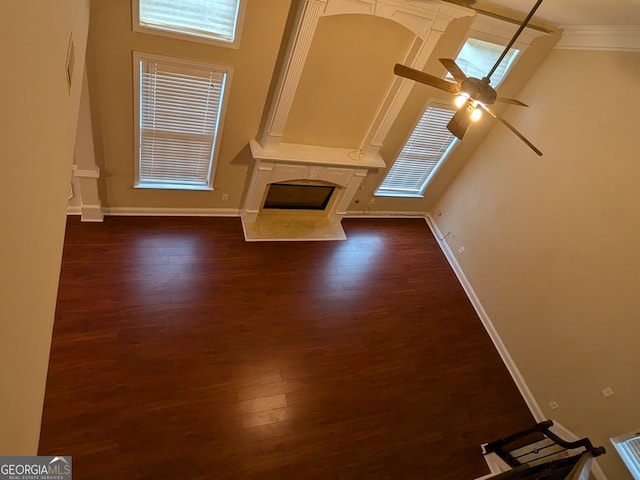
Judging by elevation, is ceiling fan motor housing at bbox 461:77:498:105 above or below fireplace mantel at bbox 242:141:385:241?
below

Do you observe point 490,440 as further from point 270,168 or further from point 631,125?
point 270,168

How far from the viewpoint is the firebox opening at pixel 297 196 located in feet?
17.1

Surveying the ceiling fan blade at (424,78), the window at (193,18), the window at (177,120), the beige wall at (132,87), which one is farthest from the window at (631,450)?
the window at (193,18)

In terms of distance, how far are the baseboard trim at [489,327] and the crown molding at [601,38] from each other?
2.97 m

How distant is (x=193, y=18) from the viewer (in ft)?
11.1

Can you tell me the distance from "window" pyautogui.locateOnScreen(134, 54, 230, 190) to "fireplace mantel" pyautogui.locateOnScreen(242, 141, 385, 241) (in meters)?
0.58

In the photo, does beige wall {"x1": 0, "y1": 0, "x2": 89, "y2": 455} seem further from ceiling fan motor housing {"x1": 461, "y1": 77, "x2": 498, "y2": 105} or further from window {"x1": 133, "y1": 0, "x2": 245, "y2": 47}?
ceiling fan motor housing {"x1": 461, "y1": 77, "x2": 498, "y2": 105}

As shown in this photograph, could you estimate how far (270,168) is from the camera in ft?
15.3

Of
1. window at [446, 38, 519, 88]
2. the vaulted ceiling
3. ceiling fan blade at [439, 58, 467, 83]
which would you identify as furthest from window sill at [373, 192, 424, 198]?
ceiling fan blade at [439, 58, 467, 83]

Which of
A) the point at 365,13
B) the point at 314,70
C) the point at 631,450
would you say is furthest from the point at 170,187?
the point at 631,450

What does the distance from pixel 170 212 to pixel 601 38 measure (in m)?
5.27

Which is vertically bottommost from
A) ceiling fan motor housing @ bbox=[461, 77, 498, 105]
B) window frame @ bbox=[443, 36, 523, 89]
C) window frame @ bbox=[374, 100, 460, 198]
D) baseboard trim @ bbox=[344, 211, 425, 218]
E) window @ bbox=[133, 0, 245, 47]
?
ceiling fan motor housing @ bbox=[461, 77, 498, 105]

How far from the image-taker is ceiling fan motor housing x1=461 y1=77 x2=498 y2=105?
240cm

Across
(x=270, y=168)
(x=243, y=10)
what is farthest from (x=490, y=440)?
(x=243, y=10)
